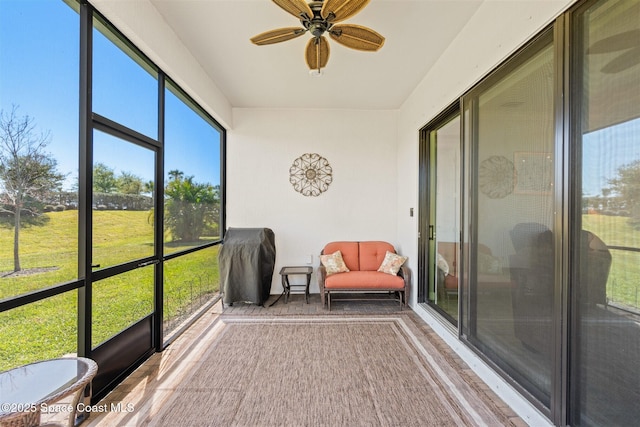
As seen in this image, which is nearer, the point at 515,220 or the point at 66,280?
the point at 66,280

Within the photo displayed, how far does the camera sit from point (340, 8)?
182 centimetres

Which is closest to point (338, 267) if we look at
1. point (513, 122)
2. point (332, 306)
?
point (332, 306)

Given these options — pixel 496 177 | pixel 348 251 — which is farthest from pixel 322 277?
pixel 496 177

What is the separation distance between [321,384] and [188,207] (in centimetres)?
253

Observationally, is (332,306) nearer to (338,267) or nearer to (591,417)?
(338,267)

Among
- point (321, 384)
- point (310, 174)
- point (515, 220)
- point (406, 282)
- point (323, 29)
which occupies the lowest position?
point (321, 384)

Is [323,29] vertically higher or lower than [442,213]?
higher

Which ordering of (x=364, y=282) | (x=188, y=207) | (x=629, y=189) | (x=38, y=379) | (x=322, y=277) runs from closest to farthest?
(x=629, y=189)
(x=38, y=379)
(x=188, y=207)
(x=364, y=282)
(x=322, y=277)

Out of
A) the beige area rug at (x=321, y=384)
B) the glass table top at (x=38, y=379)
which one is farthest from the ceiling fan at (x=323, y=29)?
the beige area rug at (x=321, y=384)

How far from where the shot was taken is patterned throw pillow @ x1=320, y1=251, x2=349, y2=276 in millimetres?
4020

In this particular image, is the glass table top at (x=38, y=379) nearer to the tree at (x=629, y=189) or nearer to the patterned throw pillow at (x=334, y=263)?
the tree at (x=629, y=189)

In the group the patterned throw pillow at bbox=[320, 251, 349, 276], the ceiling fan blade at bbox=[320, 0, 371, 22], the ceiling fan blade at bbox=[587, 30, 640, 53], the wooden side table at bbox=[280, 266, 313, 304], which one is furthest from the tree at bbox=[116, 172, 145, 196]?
the ceiling fan blade at bbox=[587, 30, 640, 53]

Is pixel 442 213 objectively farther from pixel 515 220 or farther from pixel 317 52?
pixel 317 52

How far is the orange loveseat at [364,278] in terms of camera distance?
371 centimetres
